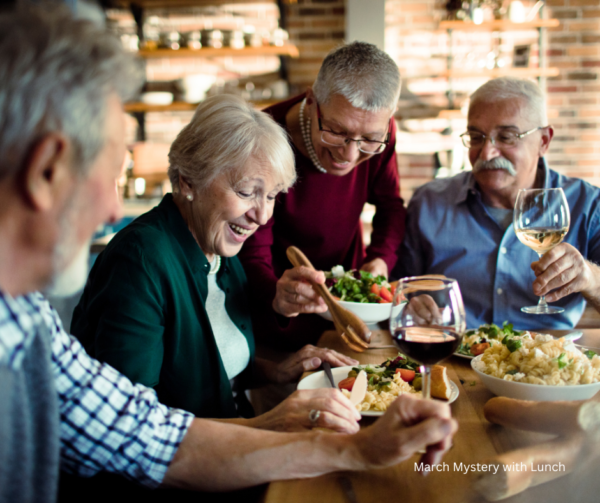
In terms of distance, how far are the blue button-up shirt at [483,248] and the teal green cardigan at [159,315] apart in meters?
1.08

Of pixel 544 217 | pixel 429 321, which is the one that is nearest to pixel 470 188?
pixel 544 217

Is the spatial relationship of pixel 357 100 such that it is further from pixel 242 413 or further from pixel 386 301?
pixel 242 413

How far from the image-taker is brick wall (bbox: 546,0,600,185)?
15.1 feet

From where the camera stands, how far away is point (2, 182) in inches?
28.2

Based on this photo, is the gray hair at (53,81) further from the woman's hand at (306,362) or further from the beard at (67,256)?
the woman's hand at (306,362)

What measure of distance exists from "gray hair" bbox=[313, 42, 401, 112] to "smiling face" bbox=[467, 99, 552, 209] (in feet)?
1.36

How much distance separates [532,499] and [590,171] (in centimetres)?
464

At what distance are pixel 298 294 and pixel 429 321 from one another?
70 cm

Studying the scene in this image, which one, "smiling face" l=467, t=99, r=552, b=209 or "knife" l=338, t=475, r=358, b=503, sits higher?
"smiling face" l=467, t=99, r=552, b=209

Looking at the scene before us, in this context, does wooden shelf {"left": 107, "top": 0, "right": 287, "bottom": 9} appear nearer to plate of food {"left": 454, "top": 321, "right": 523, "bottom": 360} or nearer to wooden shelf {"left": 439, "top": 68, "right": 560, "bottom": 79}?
wooden shelf {"left": 439, "top": 68, "right": 560, "bottom": 79}

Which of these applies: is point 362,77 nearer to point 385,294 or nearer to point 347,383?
point 385,294

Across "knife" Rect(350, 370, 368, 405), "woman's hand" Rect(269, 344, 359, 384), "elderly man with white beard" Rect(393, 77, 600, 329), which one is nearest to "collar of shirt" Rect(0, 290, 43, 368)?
"knife" Rect(350, 370, 368, 405)

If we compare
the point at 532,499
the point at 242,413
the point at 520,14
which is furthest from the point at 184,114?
the point at 532,499

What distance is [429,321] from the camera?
94cm
